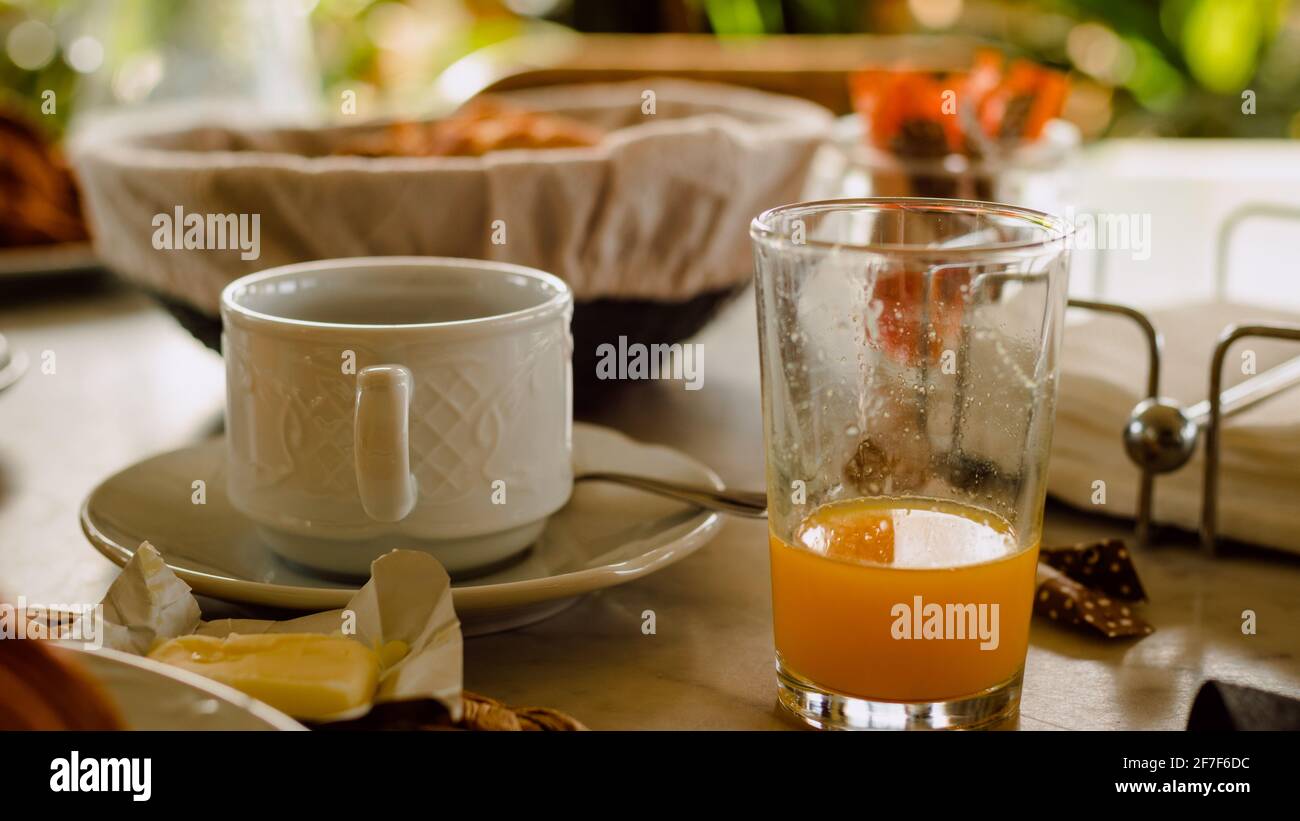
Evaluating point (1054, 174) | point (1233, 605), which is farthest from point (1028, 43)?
point (1233, 605)

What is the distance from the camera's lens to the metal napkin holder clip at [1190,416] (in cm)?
59

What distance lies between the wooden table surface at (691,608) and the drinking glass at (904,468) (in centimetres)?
4

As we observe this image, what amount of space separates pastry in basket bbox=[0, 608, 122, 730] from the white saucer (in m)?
0.13

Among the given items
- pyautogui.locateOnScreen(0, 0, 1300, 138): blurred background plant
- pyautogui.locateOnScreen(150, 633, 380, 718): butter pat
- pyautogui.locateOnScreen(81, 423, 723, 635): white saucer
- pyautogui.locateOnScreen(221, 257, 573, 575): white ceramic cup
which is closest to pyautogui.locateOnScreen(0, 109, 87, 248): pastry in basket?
pyautogui.locateOnScreen(81, 423, 723, 635): white saucer

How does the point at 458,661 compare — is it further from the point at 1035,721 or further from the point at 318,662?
the point at 1035,721

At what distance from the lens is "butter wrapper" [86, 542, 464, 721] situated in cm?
43

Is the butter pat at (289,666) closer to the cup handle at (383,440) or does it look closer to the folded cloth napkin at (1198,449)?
the cup handle at (383,440)

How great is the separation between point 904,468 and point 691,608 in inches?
5.8

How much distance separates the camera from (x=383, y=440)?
50 centimetres

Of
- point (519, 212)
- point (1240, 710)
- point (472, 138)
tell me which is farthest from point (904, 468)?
point (472, 138)

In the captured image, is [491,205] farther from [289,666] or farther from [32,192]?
[32,192]

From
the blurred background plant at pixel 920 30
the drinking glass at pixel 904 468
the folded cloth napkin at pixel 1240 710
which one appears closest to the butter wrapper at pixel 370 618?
the drinking glass at pixel 904 468

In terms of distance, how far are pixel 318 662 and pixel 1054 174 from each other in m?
0.68

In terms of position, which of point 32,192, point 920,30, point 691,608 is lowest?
point 691,608
